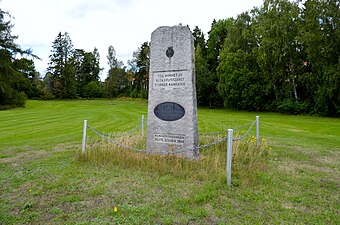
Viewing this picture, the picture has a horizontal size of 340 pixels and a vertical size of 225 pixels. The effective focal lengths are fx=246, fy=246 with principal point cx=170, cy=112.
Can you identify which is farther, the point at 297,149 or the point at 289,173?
the point at 297,149

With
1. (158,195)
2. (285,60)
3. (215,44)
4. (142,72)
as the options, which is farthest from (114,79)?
(158,195)

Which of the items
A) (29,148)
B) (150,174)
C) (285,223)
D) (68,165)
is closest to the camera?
(285,223)

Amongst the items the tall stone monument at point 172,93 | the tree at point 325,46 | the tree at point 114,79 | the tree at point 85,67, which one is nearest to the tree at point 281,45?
the tree at point 325,46

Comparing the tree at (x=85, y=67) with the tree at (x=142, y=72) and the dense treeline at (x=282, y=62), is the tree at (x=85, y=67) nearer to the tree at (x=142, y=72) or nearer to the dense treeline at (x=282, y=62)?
the tree at (x=142, y=72)

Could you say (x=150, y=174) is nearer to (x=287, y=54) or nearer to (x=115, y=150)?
(x=115, y=150)

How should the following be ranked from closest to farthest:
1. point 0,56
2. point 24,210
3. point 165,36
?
point 24,210 < point 165,36 < point 0,56

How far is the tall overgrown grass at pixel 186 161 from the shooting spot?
5.17 m

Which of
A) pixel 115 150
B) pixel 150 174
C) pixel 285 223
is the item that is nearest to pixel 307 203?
pixel 285 223

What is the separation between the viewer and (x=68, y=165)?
234 inches

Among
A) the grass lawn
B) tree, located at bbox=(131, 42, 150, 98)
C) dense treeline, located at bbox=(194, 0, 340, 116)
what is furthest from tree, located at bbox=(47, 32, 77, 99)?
the grass lawn

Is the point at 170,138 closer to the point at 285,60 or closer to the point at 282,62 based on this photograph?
the point at 282,62

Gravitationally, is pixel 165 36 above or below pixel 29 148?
above

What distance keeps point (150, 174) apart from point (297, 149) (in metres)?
5.68

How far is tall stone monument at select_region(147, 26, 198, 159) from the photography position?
632 cm
